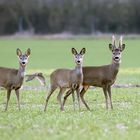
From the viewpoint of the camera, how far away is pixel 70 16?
96812 mm

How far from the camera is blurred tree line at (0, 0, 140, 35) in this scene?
9103 centimetres

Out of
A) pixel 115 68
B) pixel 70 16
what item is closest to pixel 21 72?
pixel 115 68

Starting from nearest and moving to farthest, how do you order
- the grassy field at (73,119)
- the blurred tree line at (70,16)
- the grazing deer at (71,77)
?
the grassy field at (73,119)
the grazing deer at (71,77)
the blurred tree line at (70,16)

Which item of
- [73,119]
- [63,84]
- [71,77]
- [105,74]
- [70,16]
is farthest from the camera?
[70,16]

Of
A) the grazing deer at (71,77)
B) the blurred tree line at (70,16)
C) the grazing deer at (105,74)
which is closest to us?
the grazing deer at (71,77)

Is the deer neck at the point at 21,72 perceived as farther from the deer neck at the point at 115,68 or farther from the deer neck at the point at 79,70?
the deer neck at the point at 115,68

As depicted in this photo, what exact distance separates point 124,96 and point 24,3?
3072 inches

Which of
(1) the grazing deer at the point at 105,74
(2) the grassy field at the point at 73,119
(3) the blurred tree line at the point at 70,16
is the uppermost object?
(3) the blurred tree line at the point at 70,16

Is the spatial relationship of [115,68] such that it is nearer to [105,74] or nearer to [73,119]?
[105,74]

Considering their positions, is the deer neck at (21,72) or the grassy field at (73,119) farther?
the deer neck at (21,72)

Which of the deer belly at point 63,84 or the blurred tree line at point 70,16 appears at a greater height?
the blurred tree line at point 70,16

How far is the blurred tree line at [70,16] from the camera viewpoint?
91031 millimetres

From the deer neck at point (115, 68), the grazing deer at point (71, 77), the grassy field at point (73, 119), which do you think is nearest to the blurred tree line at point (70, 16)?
the grassy field at point (73, 119)

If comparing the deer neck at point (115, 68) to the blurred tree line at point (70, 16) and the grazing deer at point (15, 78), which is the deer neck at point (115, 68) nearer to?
the grazing deer at point (15, 78)
